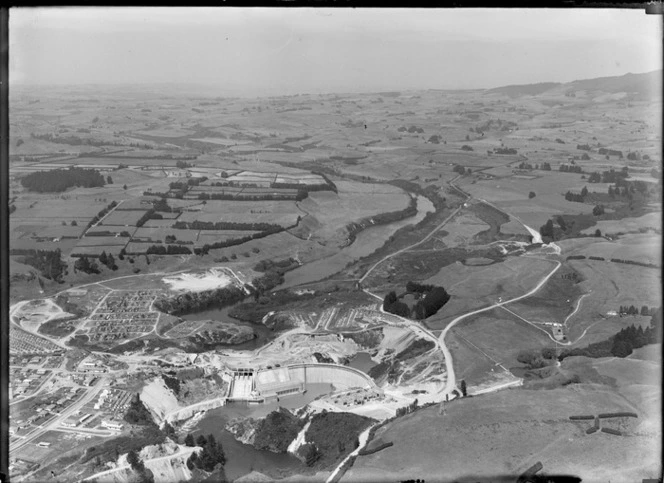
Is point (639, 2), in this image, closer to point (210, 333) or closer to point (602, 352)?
point (602, 352)

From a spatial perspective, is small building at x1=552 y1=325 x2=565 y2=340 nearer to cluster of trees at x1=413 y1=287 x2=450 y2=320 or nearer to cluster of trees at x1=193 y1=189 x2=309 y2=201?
cluster of trees at x1=413 y1=287 x2=450 y2=320

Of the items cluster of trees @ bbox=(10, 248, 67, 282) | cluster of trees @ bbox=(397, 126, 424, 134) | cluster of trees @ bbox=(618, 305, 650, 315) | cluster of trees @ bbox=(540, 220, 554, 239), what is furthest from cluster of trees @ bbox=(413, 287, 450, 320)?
cluster of trees @ bbox=(397, 126, 424, 134)

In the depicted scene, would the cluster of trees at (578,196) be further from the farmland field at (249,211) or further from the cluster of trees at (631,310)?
the farmland field at (249,211)

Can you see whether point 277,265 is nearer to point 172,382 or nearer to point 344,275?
point 344,275

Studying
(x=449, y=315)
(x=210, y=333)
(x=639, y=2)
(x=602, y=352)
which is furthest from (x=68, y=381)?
(x=639, y=2)

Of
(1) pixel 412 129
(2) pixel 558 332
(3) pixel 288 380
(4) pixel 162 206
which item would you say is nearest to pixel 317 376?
(3) pixel 288 380
